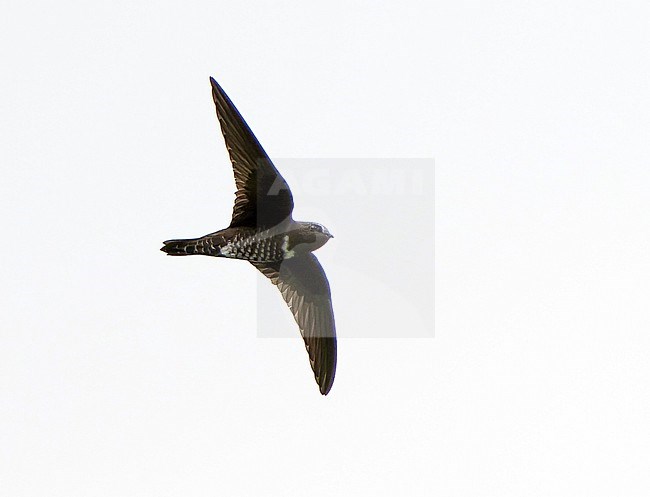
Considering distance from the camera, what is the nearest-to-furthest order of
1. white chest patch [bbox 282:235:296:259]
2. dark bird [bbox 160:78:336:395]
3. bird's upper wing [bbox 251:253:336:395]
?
dark bird [bbox 160:78:336:395]
white chest patch [bbox 282:235:296:259]
bird's upper wing [bbox 251:253:336:395]

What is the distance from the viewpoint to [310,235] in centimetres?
1994

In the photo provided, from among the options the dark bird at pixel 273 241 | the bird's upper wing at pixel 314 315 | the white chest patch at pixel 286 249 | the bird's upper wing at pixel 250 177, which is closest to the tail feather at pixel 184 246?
the dark bird at pixel 273 241

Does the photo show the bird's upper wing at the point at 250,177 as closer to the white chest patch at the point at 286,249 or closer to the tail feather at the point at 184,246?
the white chest patch at the point at 286,249

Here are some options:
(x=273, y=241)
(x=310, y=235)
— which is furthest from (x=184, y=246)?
(x=310, y=235)

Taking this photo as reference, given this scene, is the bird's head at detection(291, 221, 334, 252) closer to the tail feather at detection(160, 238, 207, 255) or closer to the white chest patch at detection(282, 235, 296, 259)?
the white chest patch at detection(282, 235, 296, 259)

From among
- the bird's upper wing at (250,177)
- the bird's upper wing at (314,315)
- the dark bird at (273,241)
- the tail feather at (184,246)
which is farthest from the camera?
the bird's upper wing at (314,315)

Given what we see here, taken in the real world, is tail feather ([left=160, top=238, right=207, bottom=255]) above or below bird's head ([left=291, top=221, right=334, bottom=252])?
below

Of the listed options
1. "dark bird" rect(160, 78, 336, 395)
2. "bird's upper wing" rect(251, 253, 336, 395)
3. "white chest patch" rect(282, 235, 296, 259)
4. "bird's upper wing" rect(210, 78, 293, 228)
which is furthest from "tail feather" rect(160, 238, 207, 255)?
"bird's upper wing" rect(251, 253, 336, 395)

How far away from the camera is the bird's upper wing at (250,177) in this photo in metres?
18.5

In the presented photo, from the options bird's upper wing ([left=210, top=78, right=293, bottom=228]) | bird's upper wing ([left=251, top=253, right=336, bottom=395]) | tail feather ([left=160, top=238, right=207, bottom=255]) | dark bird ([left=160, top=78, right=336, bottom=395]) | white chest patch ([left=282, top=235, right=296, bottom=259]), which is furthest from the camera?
bird's upper wing ([left=251, top=253, right=336, bottom=395])

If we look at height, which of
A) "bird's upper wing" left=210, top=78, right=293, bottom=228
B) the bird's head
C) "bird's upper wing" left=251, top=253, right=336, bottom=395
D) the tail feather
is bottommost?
"bird's upper wing" left=251, top=253, right=336, bottom=395

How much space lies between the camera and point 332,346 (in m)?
21.4

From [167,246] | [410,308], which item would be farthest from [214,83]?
[410,308]

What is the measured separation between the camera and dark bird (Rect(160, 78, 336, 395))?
18734 mm
